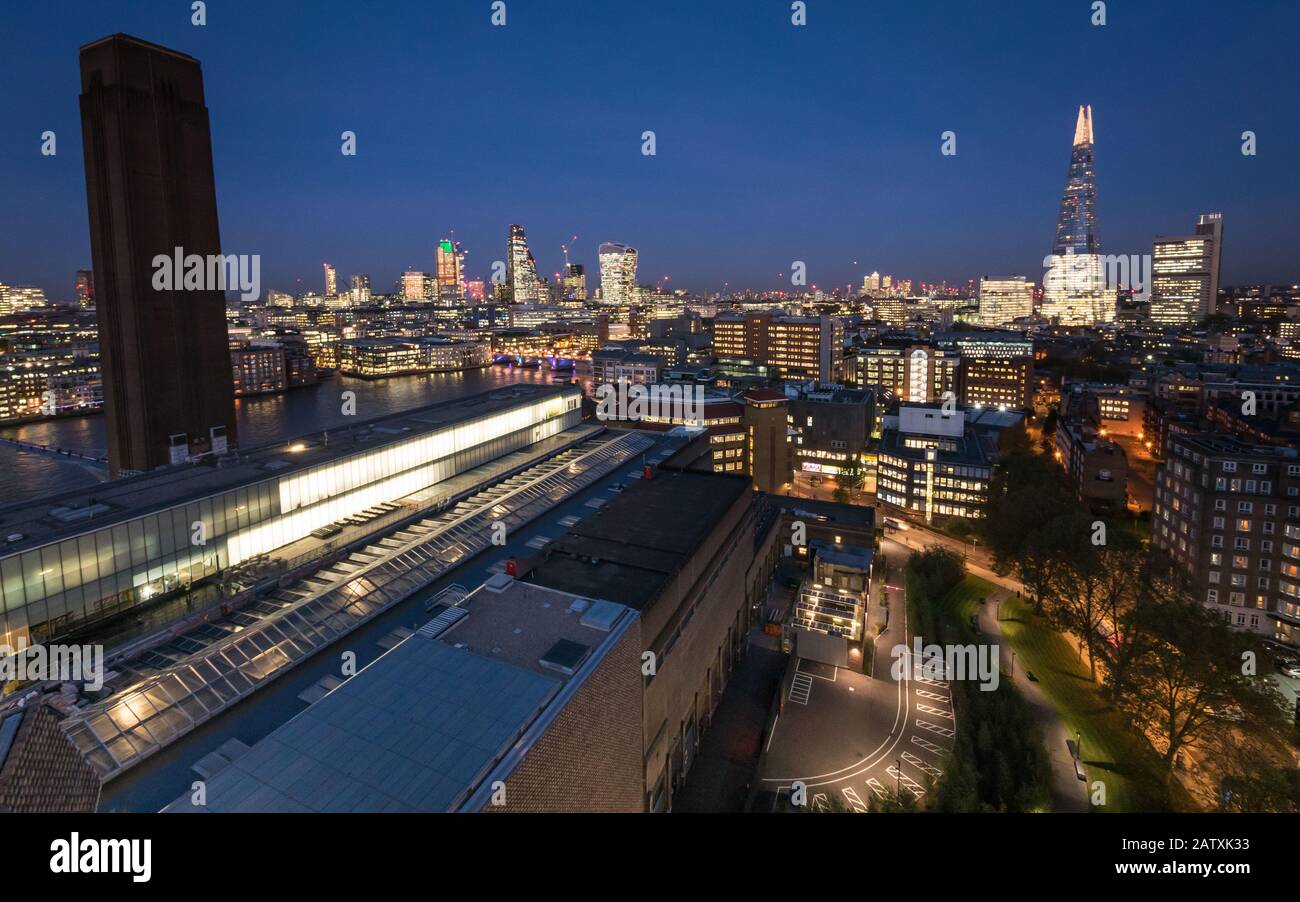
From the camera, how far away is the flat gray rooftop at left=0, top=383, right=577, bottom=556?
589 inches

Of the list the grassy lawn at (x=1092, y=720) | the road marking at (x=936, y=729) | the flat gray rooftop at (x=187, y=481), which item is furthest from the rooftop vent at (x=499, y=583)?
the grassy lawn at (x=1092, y=720)

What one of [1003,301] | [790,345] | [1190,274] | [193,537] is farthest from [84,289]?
[1190,274]

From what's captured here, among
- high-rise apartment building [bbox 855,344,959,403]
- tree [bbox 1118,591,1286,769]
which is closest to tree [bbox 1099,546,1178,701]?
tree [bbox 1118,591,1286,769]

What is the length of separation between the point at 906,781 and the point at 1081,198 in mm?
170711

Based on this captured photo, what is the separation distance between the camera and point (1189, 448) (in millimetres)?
27375

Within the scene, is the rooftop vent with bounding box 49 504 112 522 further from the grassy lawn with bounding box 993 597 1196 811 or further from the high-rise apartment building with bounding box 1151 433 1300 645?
the high-rise apartment building with bounding box 1151 433 1300 645

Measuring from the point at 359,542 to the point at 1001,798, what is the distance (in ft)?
58.3

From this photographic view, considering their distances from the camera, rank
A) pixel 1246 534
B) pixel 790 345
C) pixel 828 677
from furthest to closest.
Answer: pixel 790 345 < pixel 1246 534 < pixel 828 677

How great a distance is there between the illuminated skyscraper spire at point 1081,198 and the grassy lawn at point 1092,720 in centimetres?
15509

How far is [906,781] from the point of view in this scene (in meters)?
17.2

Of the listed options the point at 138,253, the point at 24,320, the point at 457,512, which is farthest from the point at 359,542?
the point at 24,320

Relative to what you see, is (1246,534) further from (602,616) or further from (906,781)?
(602,616)

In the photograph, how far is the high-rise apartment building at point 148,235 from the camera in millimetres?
29328
